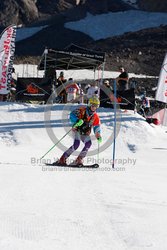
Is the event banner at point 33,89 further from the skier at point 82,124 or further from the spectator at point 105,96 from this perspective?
the skier at point 82,124


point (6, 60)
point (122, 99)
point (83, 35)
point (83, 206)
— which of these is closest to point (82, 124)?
point (83, 206)

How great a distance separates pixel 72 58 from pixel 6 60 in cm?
434

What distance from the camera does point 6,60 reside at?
20.2m

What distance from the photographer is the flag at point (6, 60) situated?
65.9ft

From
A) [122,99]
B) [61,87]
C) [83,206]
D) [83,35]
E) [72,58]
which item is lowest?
[83,206]

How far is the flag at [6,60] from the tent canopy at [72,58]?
1733mm

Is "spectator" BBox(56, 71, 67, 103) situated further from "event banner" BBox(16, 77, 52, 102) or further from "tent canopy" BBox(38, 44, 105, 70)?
"tent canopy" BBox(38, 44, 105, 70)

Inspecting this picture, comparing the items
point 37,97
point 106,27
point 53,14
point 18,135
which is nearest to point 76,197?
point 18,135

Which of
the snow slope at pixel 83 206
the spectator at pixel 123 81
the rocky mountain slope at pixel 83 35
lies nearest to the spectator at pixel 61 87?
the spectator at pixel 123 81

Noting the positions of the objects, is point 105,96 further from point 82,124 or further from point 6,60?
point 82,124

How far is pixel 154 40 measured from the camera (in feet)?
217

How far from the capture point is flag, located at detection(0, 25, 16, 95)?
2008 cm

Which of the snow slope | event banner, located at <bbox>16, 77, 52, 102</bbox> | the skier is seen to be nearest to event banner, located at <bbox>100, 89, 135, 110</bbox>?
event banner, located at <bbox>16, 77, 52, 102</bbox>

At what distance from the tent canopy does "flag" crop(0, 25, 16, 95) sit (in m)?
1.73
